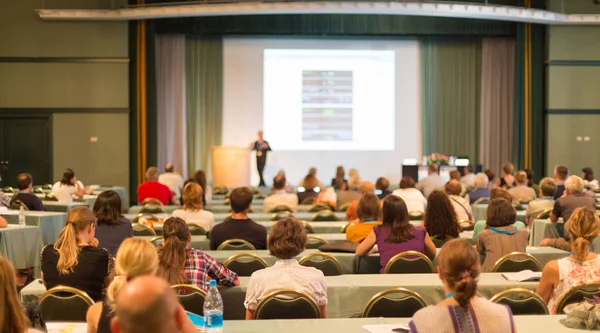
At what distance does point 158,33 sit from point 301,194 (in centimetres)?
885

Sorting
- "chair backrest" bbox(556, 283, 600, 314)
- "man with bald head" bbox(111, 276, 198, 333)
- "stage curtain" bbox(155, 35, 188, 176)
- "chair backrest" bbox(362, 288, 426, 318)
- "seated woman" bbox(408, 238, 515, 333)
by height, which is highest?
"stage curtain" bbox(155, 35, 188, 176)

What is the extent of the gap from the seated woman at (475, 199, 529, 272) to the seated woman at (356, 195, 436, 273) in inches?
19.0

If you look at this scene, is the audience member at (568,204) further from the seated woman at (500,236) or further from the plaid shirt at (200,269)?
the plaid shirt at (200,269)

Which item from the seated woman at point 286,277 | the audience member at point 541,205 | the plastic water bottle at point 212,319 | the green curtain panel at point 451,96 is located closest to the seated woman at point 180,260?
the seated woman at point 286,277

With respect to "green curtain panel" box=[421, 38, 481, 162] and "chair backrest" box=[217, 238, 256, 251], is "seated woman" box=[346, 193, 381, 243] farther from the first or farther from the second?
"green curtain panel" box=[421, 38, 481, 162]

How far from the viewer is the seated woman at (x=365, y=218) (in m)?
7.38

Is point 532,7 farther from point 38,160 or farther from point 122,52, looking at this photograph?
point 38,160

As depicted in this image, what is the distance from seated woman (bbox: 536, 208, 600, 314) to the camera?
5.00 meters

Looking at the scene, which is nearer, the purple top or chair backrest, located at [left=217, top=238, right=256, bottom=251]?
the purple top

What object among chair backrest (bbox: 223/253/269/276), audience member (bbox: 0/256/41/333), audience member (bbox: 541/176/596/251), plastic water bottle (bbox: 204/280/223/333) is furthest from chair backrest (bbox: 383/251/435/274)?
audience member (bbox: 0/256/41/333)

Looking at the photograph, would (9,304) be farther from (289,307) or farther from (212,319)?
(289,307)

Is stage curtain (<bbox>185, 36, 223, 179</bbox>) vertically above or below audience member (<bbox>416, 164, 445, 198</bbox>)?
above

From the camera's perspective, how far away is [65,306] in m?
4.80

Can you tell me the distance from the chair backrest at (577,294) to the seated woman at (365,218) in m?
2.70
